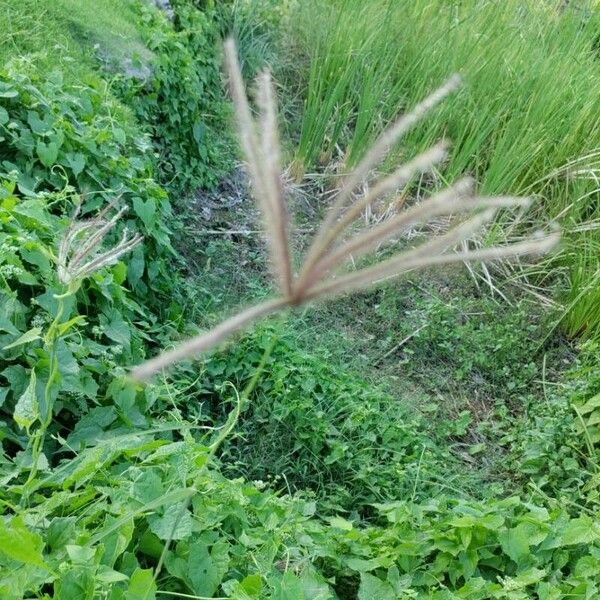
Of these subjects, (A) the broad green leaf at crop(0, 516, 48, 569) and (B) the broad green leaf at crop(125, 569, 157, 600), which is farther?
(B) the broad green leaf at crop(125, 569, 157, 600)

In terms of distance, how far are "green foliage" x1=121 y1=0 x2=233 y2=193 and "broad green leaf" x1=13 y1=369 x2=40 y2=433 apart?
98.5 inches

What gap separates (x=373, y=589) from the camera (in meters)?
1.77

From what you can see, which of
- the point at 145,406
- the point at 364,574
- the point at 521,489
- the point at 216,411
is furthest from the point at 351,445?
the point at 364,574

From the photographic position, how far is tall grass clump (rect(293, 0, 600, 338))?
4258mm

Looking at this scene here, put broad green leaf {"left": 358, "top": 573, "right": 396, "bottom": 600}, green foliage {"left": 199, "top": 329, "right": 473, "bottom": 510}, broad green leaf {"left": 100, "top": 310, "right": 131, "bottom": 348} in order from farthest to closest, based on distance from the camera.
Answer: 1. green foliage {"left": 199, "top": 329, "right": 473, "bottom": 510}
2. broad green leaf {"left": 100, "top": 310, "right": 131, "bottom": 348}
3. broad green leaf {"left": 358, "top": 573, "right": 396, "bottom": 600}

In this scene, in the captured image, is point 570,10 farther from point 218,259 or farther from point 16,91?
point 16,91

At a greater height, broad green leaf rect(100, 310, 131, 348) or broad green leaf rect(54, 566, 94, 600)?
broad green leaf rect(54, 566, 94, 600)

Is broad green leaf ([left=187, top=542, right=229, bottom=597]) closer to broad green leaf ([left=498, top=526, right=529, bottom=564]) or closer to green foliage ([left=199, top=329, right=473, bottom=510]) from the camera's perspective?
broad green leaf ([left=498, top=526, right=529, bottom=564])

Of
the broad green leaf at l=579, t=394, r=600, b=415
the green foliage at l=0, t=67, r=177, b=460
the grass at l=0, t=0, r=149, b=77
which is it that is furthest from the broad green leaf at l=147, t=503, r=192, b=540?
the grass at l=0, t=0, r=149, b=77

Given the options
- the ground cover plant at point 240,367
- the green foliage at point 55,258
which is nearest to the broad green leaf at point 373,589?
the ground cover plant at point 240,367

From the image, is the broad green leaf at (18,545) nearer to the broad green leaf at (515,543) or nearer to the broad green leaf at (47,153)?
the broad green leaf at (515,543)

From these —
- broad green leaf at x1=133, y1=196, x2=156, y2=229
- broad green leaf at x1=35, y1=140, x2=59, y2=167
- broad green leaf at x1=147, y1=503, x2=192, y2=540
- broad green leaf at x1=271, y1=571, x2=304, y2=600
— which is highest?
broad green leaf at x1=147, y1=503, x2=192, y2=540

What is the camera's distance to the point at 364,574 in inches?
70.9

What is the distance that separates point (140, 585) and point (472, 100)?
362cm
